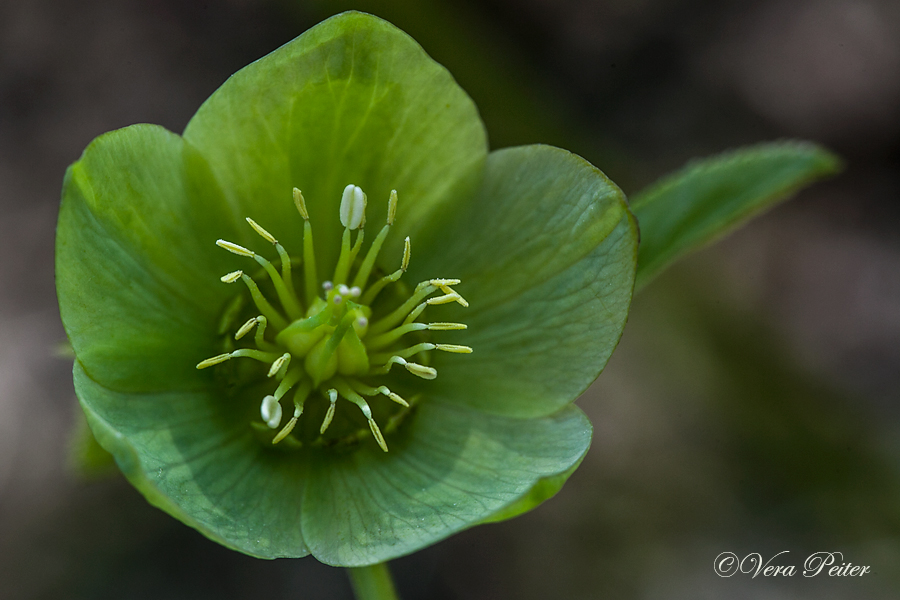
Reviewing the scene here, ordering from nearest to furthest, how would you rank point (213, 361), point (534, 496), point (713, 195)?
point (534, 496) < point (213, 361) < point (713, 195)

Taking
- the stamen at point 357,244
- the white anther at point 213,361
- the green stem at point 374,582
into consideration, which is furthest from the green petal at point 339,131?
the green stem at point 374,582

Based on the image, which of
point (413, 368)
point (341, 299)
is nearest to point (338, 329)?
point (341, 299)

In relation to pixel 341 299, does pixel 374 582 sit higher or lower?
lower

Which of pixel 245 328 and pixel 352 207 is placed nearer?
pixel 245 328

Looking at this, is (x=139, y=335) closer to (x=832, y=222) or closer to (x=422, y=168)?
(x=422, y=168)

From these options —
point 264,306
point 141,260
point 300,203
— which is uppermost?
point 300,203

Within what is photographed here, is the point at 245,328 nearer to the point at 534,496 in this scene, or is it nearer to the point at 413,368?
the point at 413,368

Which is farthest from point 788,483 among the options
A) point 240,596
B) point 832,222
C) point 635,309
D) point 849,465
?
point 240,596

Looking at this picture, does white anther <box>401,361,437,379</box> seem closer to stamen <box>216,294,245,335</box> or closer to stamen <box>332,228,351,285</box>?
stamen <box>332,228,351,285</box>

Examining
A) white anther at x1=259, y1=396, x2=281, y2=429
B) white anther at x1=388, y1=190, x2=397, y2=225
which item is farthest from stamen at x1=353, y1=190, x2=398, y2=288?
white anther at x1=259, y1=396, x2=281, y2=429
